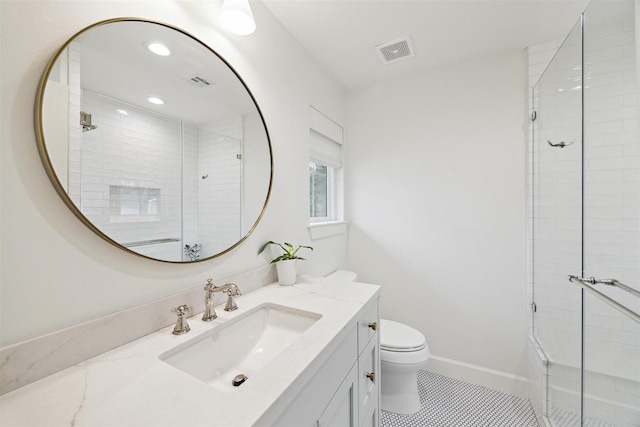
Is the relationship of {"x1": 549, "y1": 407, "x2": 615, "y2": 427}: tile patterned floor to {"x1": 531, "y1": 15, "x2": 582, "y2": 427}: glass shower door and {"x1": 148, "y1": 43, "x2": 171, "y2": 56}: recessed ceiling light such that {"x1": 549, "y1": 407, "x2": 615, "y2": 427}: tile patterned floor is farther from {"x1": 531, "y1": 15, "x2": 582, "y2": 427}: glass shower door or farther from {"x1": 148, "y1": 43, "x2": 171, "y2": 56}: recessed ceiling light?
{"x1": 148, "y1": 43, "x2": 171, "y2": 56}: recessed ceiling light

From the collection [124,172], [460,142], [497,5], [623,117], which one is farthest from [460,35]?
[124,172]

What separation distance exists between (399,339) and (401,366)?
0.49 feet

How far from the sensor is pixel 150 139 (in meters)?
0.90

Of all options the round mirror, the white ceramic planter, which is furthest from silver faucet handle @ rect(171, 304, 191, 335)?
the white ceramic planter

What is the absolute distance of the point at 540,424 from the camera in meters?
1.53

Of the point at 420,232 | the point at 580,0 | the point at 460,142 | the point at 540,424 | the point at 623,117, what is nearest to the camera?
the point at 623,117

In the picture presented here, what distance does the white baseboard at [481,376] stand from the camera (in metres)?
1.80

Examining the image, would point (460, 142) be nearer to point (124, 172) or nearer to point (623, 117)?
point (623, 117)

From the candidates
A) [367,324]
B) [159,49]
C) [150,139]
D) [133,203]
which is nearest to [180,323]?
[133,203]

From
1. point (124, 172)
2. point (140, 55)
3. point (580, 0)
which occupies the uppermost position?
point (580, 0)

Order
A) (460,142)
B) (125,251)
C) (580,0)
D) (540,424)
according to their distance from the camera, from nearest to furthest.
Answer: (125,251) < (580,0) < (540,424) < (460,142)

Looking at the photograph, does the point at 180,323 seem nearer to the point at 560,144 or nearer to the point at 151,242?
the point at 151,242

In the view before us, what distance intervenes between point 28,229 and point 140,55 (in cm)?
63

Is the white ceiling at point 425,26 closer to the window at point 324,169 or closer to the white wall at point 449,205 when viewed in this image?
the white wall at point 449,205
